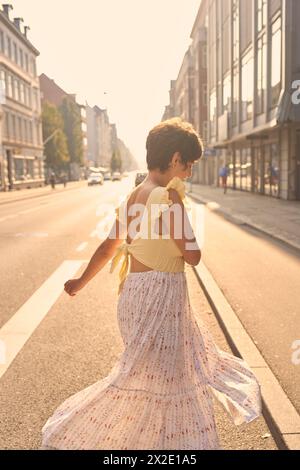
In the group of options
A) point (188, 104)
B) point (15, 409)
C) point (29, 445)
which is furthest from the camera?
point (188, 104)

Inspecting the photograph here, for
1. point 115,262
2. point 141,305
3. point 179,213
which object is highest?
point 179,213

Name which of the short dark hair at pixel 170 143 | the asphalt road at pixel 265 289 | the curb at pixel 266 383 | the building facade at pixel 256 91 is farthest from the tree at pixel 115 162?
the short dark hair at pixel 170 143

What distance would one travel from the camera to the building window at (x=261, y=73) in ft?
82.8

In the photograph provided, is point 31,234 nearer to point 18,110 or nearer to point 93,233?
point 93,233

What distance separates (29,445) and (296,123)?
20496 mm

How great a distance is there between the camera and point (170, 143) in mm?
2588

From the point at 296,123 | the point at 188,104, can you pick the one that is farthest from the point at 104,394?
the point at 188,104

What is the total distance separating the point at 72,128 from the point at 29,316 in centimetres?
8286

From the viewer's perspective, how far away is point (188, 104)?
66.2 meters

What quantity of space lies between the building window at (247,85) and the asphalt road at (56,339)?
65.0ft

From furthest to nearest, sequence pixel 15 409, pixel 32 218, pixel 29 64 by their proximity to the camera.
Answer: pixel 29 64 → pixel 32 218 → pixel 15 409

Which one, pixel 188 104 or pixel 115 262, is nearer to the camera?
pixel 115 262

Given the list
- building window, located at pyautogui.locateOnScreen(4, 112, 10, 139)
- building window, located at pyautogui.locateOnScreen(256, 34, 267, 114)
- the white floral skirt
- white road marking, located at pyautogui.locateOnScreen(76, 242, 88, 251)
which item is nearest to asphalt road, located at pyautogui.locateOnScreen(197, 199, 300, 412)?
the white floral skirt

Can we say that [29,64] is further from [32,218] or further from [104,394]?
[104,394]
